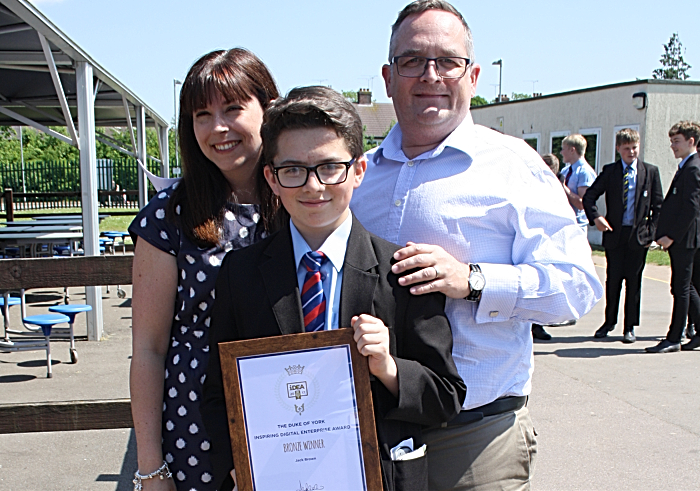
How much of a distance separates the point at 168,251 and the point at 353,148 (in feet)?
2.16

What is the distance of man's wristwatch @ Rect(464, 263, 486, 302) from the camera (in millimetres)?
1866

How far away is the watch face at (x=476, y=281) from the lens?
1.86m

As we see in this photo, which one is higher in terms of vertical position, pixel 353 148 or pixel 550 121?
pixel 550 121

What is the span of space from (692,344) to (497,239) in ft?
22.7

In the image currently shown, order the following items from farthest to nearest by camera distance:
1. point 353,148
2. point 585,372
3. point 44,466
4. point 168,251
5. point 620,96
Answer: point 620,96 → point 585,372 → point 44,466 → point 168,251 → point 353,148

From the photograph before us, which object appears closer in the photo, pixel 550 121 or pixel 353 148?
pixel 353 148

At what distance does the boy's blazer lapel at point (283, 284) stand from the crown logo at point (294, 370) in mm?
103

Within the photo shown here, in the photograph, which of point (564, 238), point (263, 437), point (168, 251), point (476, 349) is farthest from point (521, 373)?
point (168, 251)

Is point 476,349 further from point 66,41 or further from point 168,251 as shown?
point 66,41

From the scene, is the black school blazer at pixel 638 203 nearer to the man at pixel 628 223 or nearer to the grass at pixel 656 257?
the man at pixel 628 223

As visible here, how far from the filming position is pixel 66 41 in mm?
8141

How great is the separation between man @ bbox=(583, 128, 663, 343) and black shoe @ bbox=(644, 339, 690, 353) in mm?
424
